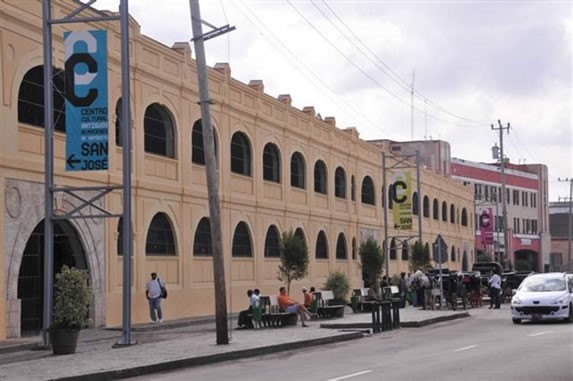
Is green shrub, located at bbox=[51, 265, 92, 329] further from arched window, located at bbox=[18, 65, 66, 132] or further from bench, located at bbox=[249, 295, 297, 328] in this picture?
bench, located at bbox=[249, 295, 297, 328]

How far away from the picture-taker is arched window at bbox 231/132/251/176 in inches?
1661

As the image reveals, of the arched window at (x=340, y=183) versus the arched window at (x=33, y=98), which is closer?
the arched window at (x=33, y=98)

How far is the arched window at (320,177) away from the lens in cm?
5325

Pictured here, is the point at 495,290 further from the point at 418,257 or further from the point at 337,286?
the point at 418,257

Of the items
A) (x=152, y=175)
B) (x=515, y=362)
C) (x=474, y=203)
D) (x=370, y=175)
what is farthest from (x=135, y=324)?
(x=474, y=203)

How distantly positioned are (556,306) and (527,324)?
1165 millimetres

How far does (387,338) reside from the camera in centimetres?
2695

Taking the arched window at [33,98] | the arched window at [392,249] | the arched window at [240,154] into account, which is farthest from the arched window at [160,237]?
the arched window at [392,249]

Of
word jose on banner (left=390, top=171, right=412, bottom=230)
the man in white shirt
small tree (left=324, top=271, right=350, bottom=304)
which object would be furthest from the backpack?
word jose on banner (left=390, top=171, right=412, bottom=230)

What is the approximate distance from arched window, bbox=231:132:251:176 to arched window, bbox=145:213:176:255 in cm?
667

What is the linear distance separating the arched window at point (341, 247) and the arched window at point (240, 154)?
44.1 ft

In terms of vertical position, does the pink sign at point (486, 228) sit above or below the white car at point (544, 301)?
above

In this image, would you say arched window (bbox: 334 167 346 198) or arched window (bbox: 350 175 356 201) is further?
arched window (bbox: 350 175 356 201)

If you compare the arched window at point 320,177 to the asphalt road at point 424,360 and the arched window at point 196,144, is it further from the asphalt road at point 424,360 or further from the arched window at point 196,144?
the asphalt road at point 424,360
